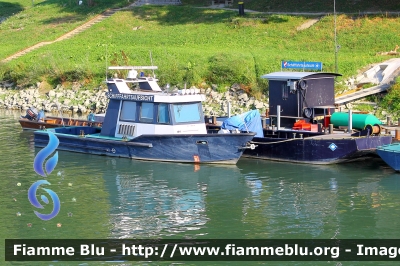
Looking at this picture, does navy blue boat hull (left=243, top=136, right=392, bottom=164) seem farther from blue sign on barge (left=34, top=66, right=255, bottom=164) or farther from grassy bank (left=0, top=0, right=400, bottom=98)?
grassy bank (left=0, top=0, right=400, bottom=98)

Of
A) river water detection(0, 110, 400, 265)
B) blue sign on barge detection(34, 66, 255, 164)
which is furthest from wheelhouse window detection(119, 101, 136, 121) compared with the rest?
river water detection(0, 110, 400, 265)

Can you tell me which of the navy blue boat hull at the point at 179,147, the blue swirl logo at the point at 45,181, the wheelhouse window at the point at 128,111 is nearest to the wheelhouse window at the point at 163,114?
the navy blue boat hull at the point at 179,147

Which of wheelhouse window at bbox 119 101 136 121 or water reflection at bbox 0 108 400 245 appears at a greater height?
wheelhouse window at bbox 119 101 136 121

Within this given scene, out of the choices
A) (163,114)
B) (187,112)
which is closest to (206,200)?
(187,112)

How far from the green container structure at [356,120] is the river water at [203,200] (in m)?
1.54

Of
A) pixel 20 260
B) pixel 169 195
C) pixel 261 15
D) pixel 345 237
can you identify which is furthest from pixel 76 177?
pixel 261 15

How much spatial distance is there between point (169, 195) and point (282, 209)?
4.11 meters

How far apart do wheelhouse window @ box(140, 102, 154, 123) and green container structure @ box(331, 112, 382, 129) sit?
7.42 meters

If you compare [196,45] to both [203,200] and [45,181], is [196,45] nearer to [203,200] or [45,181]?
[45,181]

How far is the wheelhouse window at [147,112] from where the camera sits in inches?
1220

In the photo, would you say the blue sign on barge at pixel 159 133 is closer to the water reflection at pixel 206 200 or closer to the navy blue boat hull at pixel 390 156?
the water reflection at pixel 206 200

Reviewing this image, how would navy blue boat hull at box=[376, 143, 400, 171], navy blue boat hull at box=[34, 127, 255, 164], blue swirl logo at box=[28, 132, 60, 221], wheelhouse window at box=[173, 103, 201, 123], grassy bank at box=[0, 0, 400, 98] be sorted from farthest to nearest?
grassy bank at box=[0, 0, 400, 98]
wheelhouse window at box=[173, 103, 201, 123]
navy blue boat hull at box=[34, 127, 255, 164]
navy blue boat hull at box=[376, 143, 400, 171]
blue swirl logo at box=[28, 132, 60, 221]

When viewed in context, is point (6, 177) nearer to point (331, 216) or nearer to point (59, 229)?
point (59, 229)

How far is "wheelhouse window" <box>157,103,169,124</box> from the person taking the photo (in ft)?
100
